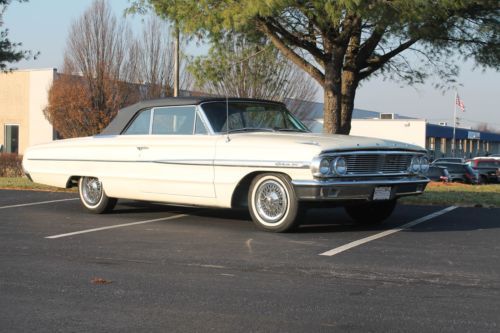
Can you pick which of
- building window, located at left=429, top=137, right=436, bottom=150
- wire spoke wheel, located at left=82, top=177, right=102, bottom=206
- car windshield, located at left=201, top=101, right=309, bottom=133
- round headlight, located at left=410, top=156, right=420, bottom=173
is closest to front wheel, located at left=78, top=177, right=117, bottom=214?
wire spoke wheel, located at left=82, top=177, right=102, bottom=206

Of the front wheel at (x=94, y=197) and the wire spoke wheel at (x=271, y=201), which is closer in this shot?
the wire spoke wheel at (x=271, y=201)

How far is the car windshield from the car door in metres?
0.19

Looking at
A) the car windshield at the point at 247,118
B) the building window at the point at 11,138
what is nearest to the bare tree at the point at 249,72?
the car windshield at the point at 247,118

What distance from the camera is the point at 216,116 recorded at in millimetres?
8938

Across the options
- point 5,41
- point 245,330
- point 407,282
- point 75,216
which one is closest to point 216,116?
point 75,216

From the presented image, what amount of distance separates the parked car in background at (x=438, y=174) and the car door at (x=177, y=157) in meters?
20.4

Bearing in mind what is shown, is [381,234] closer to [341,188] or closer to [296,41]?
[341,188]

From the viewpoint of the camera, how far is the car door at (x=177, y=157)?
8.63 m

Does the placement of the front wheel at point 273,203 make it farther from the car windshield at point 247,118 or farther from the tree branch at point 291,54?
the tree branch at point 291,54

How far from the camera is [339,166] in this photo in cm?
774

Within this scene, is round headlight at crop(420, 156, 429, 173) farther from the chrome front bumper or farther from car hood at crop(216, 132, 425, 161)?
the chrome front bumper

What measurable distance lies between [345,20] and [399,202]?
4.25 meters

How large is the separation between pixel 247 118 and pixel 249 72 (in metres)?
11.8

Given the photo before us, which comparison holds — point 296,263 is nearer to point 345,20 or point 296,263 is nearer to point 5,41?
point 345,20
